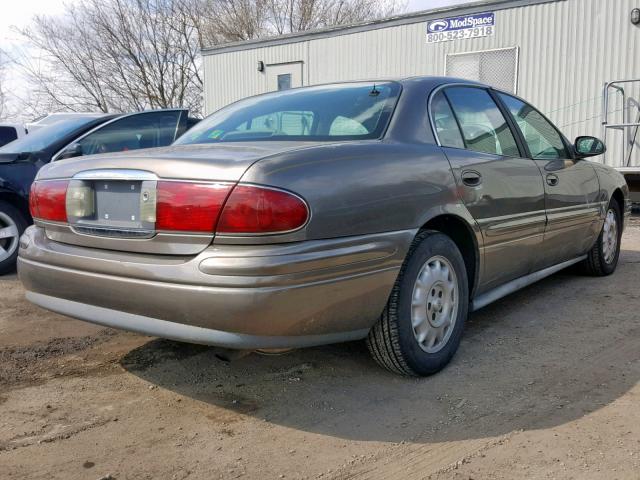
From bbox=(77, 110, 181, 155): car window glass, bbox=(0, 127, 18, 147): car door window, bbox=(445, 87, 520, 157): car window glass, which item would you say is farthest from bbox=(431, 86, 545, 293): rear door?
bbox=(0, 127, 18, 147): car door window

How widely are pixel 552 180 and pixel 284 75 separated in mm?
11232

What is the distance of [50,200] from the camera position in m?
2.85

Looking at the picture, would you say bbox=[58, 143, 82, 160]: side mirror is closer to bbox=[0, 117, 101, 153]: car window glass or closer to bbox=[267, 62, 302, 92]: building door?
bbox=[0, 117, 101, 153]: car window glass

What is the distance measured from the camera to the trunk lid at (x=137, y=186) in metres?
2.35

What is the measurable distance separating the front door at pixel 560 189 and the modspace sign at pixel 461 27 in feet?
24.8

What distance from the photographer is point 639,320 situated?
13.2ft

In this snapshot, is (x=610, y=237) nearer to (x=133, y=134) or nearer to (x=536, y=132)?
(x=536, y=132)

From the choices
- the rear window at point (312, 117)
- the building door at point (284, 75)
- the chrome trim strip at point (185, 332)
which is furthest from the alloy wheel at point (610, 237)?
the building door at point (284, 75)

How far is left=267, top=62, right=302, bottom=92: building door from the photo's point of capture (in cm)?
1416

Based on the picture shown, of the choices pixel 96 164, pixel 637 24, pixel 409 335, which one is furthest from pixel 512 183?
pixel 637 24

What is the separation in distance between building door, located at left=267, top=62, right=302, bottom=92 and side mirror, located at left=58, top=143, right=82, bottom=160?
8772 millimetres

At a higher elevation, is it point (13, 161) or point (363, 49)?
point (363, 49)

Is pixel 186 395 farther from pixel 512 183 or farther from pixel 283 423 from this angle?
pixel 512 183

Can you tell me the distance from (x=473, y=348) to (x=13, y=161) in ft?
14.4
